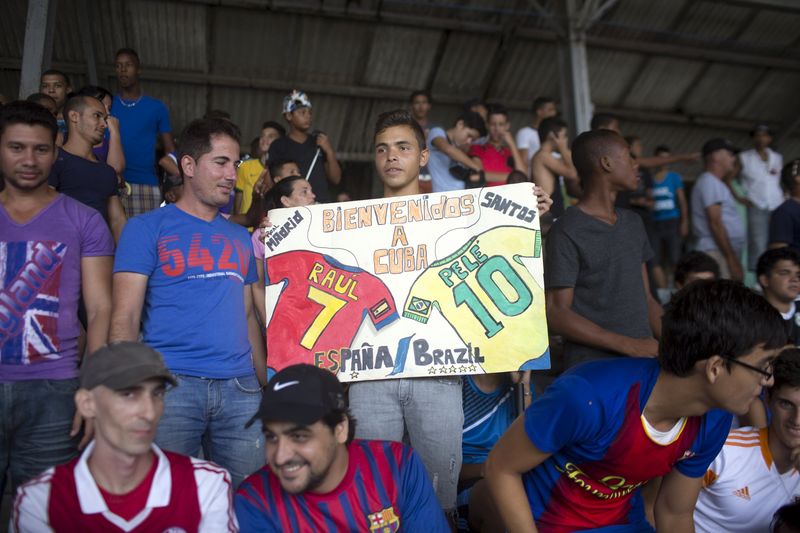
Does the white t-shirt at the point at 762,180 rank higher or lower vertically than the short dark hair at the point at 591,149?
higher

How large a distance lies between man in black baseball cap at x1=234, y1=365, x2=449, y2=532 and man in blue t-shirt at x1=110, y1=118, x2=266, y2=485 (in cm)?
47

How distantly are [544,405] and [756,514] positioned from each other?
1.82m

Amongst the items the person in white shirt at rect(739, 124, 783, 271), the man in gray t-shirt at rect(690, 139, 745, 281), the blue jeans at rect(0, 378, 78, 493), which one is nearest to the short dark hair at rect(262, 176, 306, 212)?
the blue jeans at rect(0, 378, 78, 493)

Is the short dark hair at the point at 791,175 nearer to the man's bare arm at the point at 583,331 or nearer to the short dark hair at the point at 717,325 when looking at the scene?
the man's bare arm at the point at 583,331

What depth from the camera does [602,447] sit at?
111 inches

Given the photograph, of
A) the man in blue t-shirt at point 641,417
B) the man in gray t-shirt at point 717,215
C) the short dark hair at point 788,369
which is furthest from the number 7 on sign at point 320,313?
the man in gray t-shirt at point 717,215

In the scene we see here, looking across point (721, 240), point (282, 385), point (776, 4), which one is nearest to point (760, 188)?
point (721, 240)

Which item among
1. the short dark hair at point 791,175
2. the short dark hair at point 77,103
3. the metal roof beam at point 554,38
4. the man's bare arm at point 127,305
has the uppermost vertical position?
the metal roof beam at point 554,38

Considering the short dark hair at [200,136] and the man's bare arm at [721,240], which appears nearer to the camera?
the short dark hair at [200,136]

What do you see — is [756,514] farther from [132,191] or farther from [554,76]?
[554,76]

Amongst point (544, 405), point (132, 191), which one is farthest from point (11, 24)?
point (544, 405)

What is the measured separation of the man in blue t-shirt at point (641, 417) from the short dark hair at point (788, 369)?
0.92m

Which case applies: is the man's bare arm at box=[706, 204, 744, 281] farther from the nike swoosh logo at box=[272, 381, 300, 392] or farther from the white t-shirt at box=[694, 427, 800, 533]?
the nike swoosh logo at box=[272, 381, 300, 392]

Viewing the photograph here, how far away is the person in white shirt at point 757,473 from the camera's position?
12.4 ft
